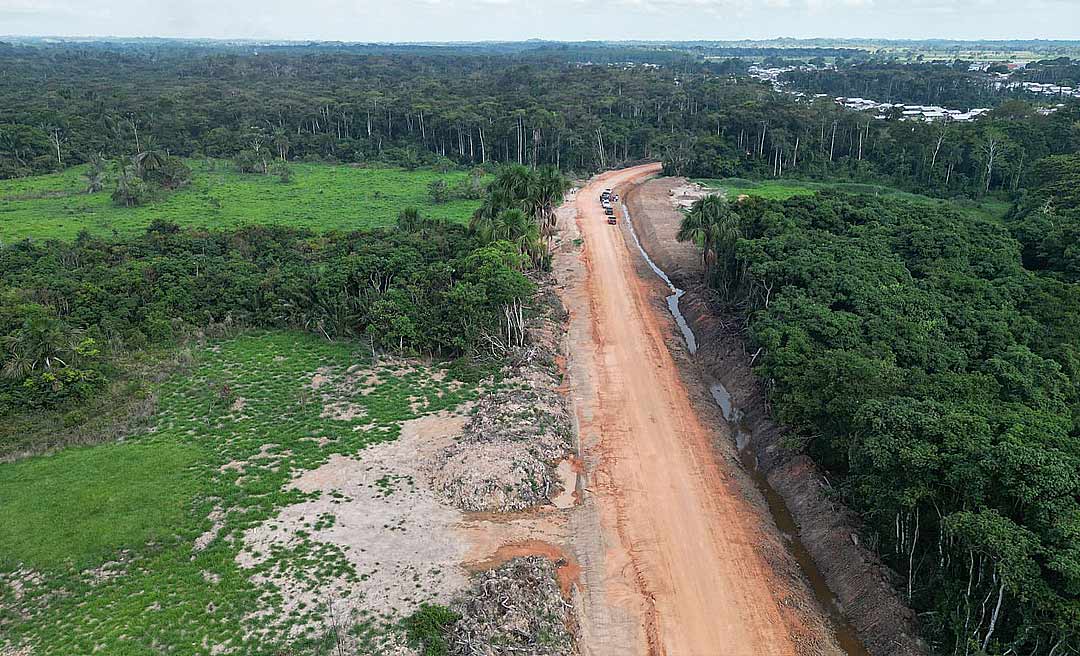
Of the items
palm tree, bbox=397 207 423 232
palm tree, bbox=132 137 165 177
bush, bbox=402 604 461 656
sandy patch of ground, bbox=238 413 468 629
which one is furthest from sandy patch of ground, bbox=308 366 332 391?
Answer: palm tree, bbox=132 137 165 177

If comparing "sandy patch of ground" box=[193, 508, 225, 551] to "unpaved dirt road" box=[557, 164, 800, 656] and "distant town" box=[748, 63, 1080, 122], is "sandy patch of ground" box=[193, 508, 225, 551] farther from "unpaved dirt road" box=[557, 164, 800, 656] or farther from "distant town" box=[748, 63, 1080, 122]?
"distant town" box=[748, 63, 1080, 122]

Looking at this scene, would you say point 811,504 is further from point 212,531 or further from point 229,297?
point 229,297

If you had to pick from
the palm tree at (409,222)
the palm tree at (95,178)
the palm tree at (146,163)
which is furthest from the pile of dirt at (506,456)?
the palm tree at (95,178)

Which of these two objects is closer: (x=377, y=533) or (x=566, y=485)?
(x=377, y=533)

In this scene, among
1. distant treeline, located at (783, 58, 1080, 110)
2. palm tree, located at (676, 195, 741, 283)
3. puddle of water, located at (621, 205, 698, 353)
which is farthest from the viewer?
distant treeline, located at (783, 58, 1080, 110)

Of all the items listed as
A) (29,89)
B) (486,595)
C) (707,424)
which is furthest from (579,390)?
(29,89)

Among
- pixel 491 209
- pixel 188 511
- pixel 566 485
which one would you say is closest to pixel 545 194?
pixel 491 209
